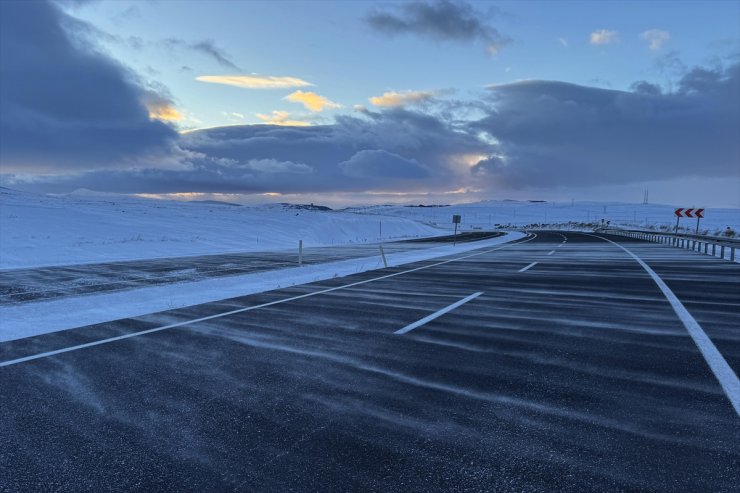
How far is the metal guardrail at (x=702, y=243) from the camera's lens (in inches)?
789

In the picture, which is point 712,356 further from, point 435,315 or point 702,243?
point 702,243

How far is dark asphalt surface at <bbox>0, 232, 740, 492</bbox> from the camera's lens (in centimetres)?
A: 300

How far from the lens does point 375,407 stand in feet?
13.3

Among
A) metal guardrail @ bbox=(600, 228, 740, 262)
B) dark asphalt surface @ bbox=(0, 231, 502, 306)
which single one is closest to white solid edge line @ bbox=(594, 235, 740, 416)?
dark asphalt surface @ bbox=(0, 231, 502, 306)

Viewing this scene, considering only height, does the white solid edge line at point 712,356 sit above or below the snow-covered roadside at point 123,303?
above

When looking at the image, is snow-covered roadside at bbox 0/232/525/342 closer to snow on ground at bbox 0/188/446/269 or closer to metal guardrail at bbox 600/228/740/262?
snow on ground at bbox 0/188/446/269

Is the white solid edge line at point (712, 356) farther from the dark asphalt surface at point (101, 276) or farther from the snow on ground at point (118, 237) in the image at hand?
the snow on ground at point (118, 237)

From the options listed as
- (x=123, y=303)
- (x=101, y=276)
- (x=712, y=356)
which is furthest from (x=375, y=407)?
(x=101, y=276)

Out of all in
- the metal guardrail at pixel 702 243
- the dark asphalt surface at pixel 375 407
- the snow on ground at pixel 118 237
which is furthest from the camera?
the snow on ground at pixel 118 237

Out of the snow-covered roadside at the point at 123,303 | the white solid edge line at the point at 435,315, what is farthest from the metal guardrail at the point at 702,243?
the snow-covered roadside at the point at 123,303

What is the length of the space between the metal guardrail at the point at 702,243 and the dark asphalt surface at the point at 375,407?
15796 millimetres

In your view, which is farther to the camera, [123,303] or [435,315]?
[123,303]

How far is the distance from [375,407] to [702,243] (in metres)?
33.5

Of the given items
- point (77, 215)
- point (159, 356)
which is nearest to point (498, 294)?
point (159, 356)
